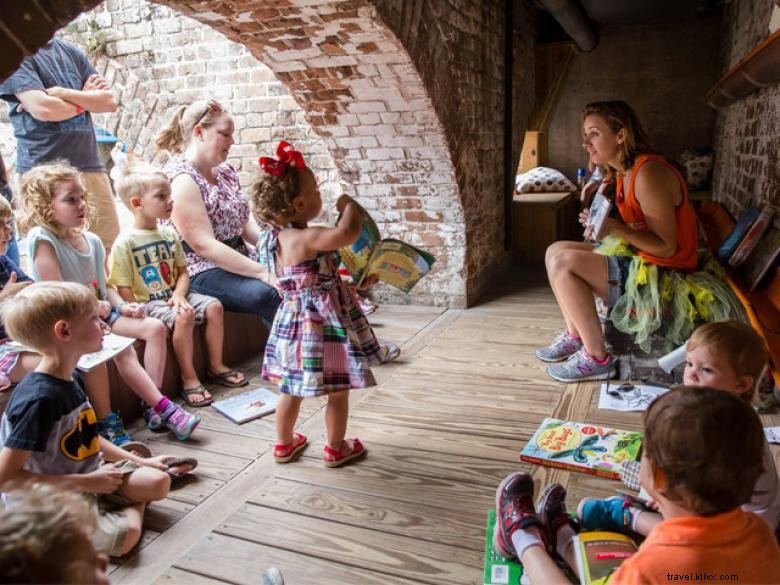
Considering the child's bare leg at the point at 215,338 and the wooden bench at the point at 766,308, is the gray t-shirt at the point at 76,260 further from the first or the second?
the wooden bench at the point at 766,308

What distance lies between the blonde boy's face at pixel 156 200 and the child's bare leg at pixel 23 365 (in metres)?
0.93

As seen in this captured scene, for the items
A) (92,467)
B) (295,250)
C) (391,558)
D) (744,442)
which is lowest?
(391,558)

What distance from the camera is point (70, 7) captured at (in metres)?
1.56

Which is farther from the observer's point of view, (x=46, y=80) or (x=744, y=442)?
(x=46, y=80)

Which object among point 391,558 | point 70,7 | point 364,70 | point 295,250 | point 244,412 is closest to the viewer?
point 70,7

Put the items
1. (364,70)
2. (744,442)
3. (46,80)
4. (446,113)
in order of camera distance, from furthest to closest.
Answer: (446,113) < (364,70) < (46,80) < (744,442)

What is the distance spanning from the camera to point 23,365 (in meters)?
2.37

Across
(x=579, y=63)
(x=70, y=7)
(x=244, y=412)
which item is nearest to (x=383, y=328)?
(x=244, y=412)

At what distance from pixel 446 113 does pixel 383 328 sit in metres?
1.52

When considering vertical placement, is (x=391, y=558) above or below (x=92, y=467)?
below

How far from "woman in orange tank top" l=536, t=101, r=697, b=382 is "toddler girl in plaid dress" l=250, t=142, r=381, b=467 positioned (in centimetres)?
125

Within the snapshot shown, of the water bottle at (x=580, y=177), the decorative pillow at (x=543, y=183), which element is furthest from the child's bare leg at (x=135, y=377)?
the water bottle at (x=580, y=177)

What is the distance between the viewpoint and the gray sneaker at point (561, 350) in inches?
135

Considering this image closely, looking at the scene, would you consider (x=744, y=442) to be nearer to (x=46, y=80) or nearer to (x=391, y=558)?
(x=391, y=558)
